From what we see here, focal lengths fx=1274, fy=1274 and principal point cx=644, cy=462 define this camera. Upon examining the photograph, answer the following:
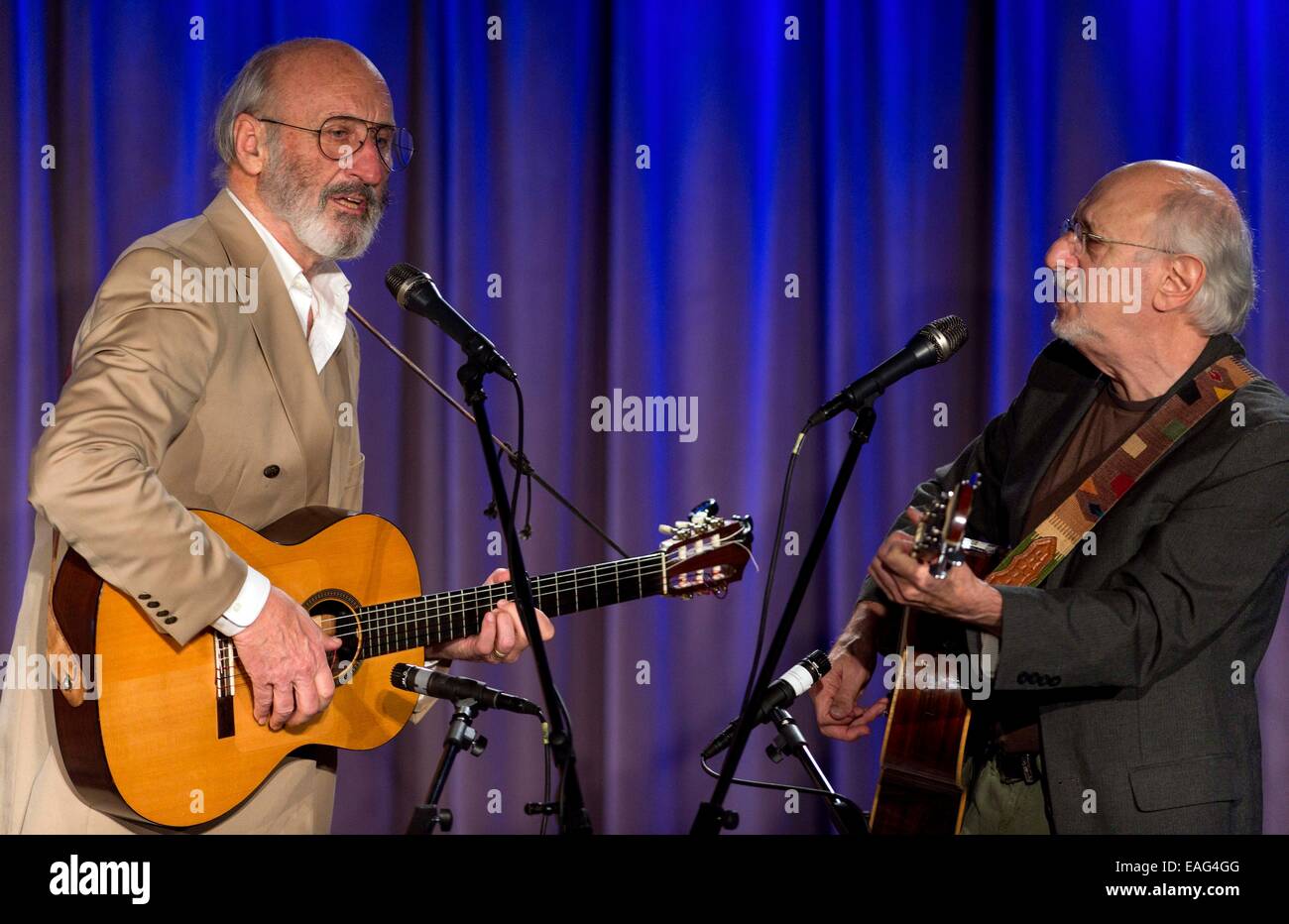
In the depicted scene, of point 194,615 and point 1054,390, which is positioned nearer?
point 194,615

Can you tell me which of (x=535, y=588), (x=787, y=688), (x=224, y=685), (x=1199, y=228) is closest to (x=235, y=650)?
(x=224, y=685)

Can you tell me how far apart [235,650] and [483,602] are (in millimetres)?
605

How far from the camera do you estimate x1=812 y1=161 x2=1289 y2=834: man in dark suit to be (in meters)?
2.72

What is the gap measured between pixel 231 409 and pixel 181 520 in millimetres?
358

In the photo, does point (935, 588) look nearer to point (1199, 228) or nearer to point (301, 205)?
point (1199, 228)

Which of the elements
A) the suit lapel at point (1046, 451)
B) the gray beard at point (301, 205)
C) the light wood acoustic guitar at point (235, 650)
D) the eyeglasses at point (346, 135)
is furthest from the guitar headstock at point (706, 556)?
the eyeglasses at point (346, 135)

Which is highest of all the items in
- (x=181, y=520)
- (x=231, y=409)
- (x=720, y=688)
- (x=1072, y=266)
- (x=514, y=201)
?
(x=514, y=201)

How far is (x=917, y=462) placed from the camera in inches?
185

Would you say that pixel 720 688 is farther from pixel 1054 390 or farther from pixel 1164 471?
pixel 1164 471

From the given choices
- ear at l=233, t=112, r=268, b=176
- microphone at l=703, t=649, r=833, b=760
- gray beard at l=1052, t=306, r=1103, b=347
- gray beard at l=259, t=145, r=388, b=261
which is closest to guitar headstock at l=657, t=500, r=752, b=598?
microphone at l=703, t=649, r=833, b=760

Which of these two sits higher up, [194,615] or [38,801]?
[194,615]

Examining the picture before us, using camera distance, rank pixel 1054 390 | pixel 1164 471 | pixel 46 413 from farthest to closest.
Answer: pixel 46 413 → pixel 1054 390 → pixel 1164 471
